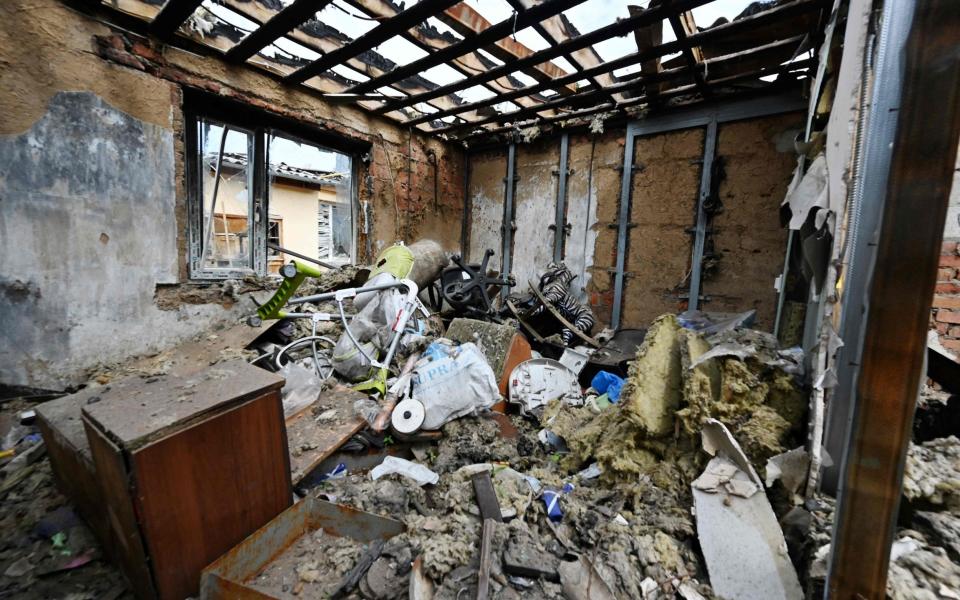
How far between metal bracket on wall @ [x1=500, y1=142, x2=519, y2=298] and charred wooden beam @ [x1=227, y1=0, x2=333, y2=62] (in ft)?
11.0

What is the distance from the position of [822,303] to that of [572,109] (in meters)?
3.81

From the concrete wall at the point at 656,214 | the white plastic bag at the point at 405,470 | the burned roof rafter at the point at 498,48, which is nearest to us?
the white plastic bag at the point at 405,470

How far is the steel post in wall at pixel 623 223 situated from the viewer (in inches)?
180

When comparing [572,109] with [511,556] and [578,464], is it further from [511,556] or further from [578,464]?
[511,556]

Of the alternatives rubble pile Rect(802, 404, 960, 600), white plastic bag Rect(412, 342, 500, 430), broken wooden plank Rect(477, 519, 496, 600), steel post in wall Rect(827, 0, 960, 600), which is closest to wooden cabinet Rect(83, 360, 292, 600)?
broken wooden plank Rect(477, 519, 496, 600)

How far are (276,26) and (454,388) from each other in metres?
3.05

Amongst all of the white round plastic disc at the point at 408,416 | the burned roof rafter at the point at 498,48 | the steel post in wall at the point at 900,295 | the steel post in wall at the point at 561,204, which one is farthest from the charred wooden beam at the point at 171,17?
the steel post in wall at the point at 561,204

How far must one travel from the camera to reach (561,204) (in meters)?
5.17

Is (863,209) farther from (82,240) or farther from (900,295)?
(82,240)

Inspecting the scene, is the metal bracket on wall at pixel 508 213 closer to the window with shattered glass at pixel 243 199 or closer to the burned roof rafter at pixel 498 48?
the burned roof rafter at pixel 498 48

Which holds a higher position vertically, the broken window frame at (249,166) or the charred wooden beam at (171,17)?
the charred wooden beam at (171,17)

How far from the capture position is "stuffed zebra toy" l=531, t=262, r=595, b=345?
443 centimetres

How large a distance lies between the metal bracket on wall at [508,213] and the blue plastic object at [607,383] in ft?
7.80

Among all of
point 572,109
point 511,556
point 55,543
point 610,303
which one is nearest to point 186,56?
point 55,543
